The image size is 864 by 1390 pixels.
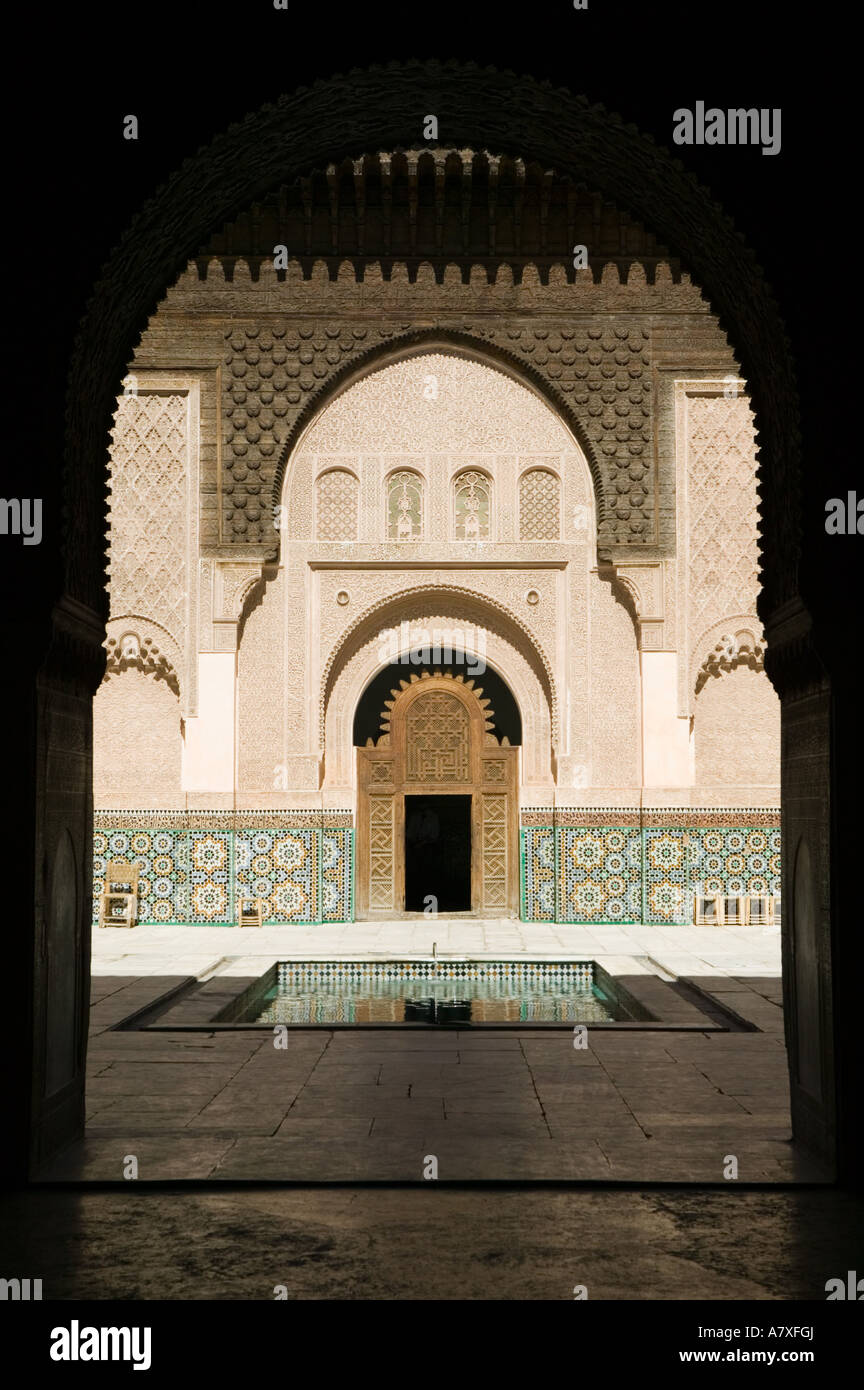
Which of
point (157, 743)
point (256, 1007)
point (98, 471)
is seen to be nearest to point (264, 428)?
point (157, 743)

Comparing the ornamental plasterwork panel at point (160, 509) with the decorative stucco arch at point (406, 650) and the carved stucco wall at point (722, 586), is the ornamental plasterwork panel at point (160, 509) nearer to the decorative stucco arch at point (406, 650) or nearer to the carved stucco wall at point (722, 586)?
the decorative stucco arch at point (406, 650)

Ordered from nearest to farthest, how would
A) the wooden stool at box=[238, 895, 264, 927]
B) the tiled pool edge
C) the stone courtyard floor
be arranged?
the stone courtyard floor, the tiled pool edge, the wooden stool at box=[238, 895, 264, 927]

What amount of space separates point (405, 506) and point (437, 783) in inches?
88.5

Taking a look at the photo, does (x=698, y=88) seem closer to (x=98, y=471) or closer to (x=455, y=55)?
(x=455, y=55)

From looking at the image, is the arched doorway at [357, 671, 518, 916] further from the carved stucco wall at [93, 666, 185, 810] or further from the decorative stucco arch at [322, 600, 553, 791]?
the carved stucco wall at [93, 666, 185, 810]

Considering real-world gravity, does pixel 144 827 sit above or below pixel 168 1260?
above

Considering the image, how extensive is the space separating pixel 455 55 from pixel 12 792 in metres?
2.09

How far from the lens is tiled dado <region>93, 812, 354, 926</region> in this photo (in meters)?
10.3

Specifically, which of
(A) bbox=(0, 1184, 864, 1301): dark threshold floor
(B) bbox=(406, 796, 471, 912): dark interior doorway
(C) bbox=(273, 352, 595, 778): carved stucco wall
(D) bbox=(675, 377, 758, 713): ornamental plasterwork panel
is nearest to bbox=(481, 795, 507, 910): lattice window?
(B) bbox=(406, 796, 471, 912): dark interior doorway

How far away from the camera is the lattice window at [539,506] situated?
10570 millimetres

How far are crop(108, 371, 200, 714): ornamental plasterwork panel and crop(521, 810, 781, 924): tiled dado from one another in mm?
3255

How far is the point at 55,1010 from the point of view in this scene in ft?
11.6

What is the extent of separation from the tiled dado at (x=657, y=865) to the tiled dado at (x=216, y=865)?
182 cm

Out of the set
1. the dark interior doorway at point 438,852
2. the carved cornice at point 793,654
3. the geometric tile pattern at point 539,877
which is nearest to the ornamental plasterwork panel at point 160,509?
the dark interior doorway at point 438,852
